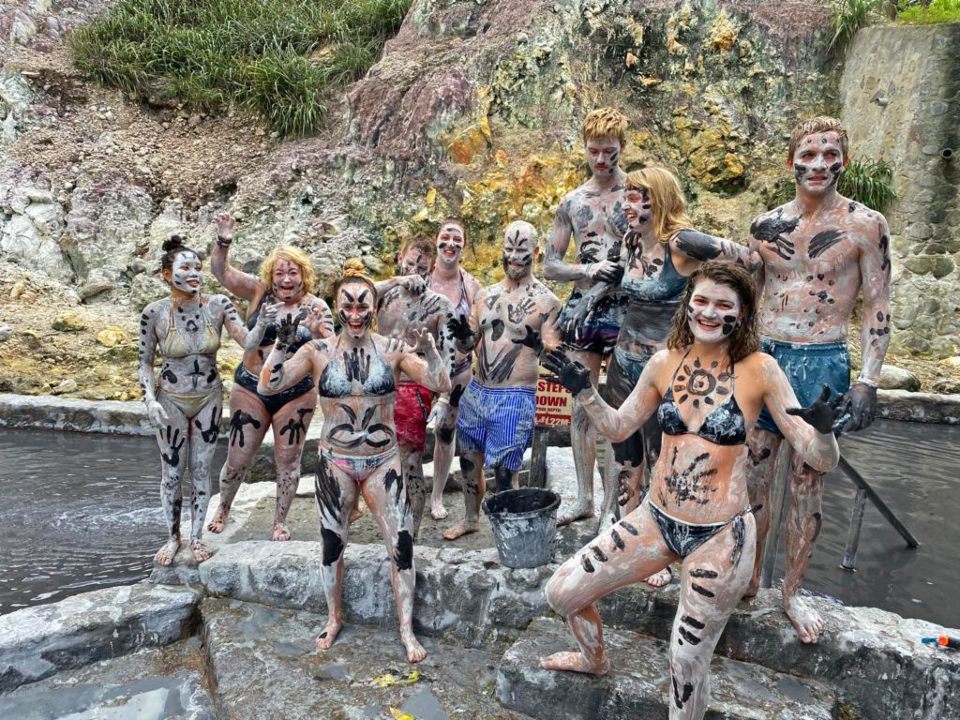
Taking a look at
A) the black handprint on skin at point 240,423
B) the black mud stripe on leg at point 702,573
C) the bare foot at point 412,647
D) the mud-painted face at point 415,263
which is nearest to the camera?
the black mud stripe on leg at point 702,573

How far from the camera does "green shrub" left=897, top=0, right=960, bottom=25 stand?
438 inches

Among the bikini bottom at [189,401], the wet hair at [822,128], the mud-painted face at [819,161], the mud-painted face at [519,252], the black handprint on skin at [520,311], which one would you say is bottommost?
the bikini bottom at [189,401]

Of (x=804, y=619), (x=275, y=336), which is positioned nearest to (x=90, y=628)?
(x=275, y=336)

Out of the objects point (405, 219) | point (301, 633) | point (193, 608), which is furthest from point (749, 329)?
point (405, 219)

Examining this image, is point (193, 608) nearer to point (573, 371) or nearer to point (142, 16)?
point (573, 371)

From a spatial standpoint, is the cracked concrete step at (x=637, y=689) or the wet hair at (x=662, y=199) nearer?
the cracked concrete step at (x=637, y=689)

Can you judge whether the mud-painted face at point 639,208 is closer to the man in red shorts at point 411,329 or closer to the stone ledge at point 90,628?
the man in red shorts at point 411,329

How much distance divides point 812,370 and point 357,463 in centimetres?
224

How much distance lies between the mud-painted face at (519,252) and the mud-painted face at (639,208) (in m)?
0.81

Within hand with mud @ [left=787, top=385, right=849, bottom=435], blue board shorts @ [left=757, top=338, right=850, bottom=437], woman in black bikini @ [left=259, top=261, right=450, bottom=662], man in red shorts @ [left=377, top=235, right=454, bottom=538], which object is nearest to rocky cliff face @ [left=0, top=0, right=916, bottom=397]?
man in red shorts @ [left=377, top=235, right=454, bottom=538]

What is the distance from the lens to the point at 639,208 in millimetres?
3650

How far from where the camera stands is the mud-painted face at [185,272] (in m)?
4.20

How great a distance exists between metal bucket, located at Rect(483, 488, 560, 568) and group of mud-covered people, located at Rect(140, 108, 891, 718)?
438 mm

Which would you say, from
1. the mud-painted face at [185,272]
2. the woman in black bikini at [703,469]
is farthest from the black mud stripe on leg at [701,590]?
the mud-painted face at [185,272]
